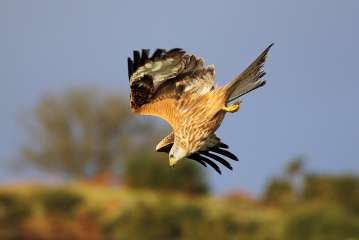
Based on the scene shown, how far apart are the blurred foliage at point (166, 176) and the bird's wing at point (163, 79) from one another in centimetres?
2412

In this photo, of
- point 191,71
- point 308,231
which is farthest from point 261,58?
point 308,231

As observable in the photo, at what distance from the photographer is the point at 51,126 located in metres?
45.6

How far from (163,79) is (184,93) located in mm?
202

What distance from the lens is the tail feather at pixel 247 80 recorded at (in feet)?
28.0

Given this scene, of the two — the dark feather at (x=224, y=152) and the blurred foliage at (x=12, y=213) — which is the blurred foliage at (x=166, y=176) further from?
the dark feather at (x=224, y=152)

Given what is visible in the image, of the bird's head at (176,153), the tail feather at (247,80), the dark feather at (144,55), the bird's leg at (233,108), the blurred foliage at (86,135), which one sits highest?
the blurred foliage at (86,135)

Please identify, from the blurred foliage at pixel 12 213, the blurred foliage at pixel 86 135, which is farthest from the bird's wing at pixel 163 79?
the blurred foliage at pixel 86 135

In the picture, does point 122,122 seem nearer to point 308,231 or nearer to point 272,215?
point 272,215

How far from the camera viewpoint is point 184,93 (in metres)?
8.75

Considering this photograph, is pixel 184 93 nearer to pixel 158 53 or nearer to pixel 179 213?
pixel 158 53

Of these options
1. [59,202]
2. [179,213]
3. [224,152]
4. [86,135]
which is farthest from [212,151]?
[86,135]

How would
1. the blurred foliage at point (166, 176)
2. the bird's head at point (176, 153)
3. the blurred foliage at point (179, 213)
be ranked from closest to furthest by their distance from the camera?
the bird's head at point (176, 153) < the blurred foliage at point (179, 213) < the blurred foliage at point (166, 176)

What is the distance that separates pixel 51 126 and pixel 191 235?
19.6 meters

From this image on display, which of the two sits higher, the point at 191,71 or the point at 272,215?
the point at 272,215
